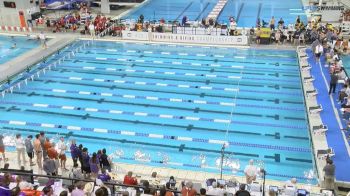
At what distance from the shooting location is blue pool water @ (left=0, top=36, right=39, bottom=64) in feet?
56.6

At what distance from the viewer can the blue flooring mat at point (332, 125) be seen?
9.00 m

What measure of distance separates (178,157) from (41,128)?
401 cm

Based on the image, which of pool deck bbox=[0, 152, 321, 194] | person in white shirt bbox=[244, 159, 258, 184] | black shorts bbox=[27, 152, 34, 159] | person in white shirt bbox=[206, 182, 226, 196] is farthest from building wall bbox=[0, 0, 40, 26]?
person in white shirt bbox=[206, 182, 226, 196]

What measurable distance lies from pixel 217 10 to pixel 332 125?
14906 mm

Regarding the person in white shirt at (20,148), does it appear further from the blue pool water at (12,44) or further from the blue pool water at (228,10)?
the blue pool water at (228,10)

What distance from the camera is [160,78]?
14859 mm

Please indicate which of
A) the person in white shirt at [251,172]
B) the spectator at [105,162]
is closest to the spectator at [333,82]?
the person in white shirt at [251,172]

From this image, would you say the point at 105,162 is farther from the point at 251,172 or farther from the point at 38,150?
the point at 251,172

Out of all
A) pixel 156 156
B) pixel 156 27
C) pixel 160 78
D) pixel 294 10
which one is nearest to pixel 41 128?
pixel 156 156

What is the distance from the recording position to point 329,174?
805cm

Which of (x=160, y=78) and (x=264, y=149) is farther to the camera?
(x=160, y=78)

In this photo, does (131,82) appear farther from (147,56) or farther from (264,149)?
→ (264,149)

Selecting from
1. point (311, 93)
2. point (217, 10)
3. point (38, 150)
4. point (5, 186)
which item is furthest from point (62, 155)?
point (217, 10)

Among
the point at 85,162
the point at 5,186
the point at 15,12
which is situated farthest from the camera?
the point at 15,12
